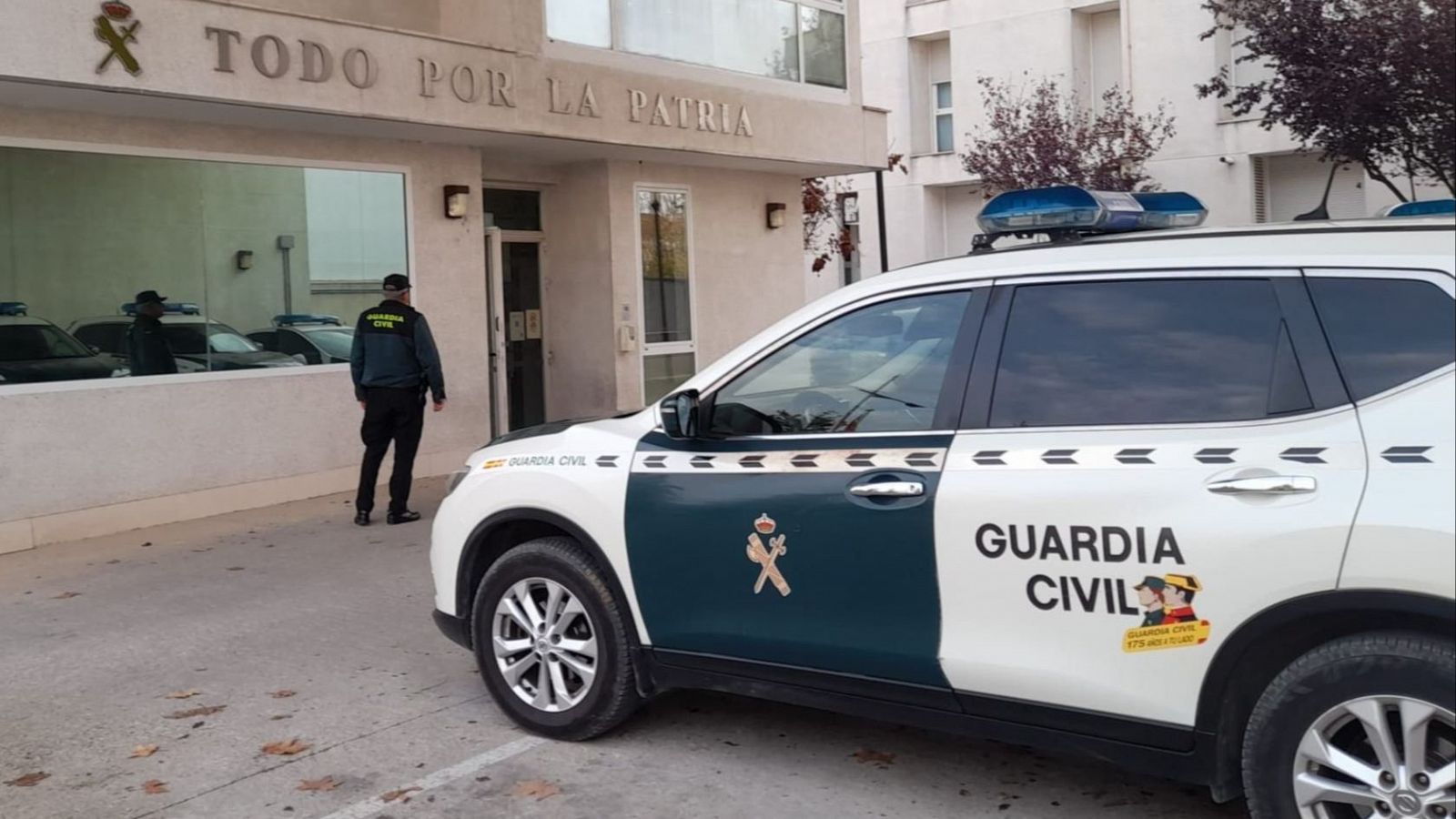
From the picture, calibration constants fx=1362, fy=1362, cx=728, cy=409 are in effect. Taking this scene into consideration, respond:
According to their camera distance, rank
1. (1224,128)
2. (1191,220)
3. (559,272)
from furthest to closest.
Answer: (1224,128) < (559,272) < (1191,220)

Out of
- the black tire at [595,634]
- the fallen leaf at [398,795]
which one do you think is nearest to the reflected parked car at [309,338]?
the black tire at [595,634]

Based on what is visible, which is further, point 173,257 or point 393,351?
point 173,257

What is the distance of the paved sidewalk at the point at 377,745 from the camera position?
4.72 metres

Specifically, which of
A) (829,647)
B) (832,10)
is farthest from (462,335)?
(829,647)

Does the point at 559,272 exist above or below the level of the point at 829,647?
above

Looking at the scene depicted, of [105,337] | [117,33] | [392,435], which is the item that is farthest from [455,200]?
[117,33]

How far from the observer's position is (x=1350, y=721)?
3.55 metres

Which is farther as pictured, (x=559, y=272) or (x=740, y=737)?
(x=559, y=272)

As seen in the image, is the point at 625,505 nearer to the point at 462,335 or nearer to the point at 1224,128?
the point at 462,335

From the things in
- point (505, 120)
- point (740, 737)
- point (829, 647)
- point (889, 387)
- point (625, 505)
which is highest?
point (505, 120)

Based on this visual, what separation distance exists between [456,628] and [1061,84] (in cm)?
2555

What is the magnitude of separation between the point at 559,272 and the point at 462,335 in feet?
6.74

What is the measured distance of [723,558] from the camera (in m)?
4.76

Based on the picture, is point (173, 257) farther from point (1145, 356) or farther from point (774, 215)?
point (1145, 356)
